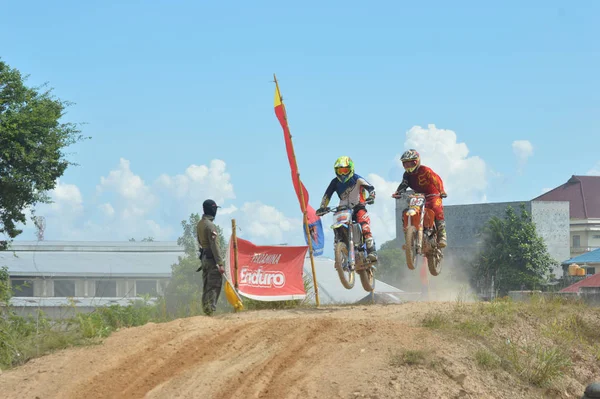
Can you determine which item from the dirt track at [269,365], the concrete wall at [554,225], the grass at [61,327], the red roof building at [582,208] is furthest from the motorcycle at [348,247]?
the red roof building at [582,208]

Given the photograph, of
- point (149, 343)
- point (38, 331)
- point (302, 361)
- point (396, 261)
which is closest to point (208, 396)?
point (302, 361)

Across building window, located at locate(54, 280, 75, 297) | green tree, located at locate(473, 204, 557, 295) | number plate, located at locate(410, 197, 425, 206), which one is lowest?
building window, located at locate(54, 280, 75, 297)

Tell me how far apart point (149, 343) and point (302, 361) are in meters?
2.66

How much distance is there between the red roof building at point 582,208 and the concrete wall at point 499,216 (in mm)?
12630

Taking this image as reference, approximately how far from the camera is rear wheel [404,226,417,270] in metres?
14.3

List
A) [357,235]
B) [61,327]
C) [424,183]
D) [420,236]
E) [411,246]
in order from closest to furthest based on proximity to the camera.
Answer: [61,327] < [411,246] < [420,236] < [357,235] < [424,183]

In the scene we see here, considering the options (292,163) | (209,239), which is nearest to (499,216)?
(292,163)

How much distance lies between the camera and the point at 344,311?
1342cm

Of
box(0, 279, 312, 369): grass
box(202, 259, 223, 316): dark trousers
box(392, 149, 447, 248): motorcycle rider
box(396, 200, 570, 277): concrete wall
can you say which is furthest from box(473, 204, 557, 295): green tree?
box(0, 279, 312, 369): grass

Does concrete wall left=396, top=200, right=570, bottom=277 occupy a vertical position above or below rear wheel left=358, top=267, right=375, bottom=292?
above

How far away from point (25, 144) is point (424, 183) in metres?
22.8

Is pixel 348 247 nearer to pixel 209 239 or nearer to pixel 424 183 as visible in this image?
pixel 424 183

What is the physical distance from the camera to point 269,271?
50.4ft

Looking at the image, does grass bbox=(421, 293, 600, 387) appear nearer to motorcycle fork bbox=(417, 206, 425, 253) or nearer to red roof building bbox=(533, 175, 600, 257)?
motorcycle fork bbox=(417, 206, 425, 253)
